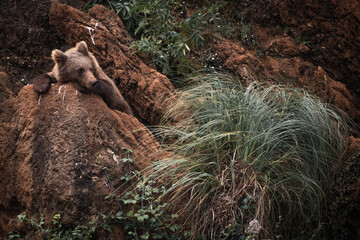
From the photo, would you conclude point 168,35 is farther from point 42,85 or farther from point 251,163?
point 251,163

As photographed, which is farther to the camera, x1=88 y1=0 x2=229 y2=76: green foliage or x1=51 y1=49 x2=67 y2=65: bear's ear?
x1=88 y1=0 x2=229 y2=76: green foliage

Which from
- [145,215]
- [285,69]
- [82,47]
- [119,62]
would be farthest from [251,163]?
[285,69]

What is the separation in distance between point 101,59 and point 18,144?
7.29 ft

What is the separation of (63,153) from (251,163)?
1945 mm

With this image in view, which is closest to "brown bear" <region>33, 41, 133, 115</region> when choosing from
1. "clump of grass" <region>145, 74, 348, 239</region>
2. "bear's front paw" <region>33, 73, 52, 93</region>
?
"bear's front paw" <region>33, 73, 52, 93</region>

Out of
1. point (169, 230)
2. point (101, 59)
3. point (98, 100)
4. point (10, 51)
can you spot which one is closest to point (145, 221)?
point (169, 230)

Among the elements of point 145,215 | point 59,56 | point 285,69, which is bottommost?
point 145,215

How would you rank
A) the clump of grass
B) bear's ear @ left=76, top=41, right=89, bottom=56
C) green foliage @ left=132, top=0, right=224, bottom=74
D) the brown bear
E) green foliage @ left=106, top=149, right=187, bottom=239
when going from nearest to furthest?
green foliage @ left=106, top=149, right=187, bottom=239, the clump of grass, the brown bear, bear's ear @ left=76, top=41, right=89, bottom=56, green foliage @ left=132, top=0, right=224, bottom=74

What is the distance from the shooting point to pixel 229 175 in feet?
13.8

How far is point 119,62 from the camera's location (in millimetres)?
6074

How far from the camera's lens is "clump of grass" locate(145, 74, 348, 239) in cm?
400

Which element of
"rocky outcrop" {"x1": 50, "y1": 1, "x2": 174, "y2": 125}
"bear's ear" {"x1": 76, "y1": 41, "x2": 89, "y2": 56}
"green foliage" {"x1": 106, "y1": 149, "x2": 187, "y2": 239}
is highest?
"bear's ear" {"x1": 76, "y1": 41, "x2": 89, "y2": 56}

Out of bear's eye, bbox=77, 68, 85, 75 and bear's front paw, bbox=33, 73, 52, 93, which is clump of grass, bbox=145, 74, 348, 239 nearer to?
bear's eye, bbox=77, 68, 85, 75

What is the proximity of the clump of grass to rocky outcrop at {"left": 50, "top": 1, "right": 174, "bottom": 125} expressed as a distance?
918 mm
